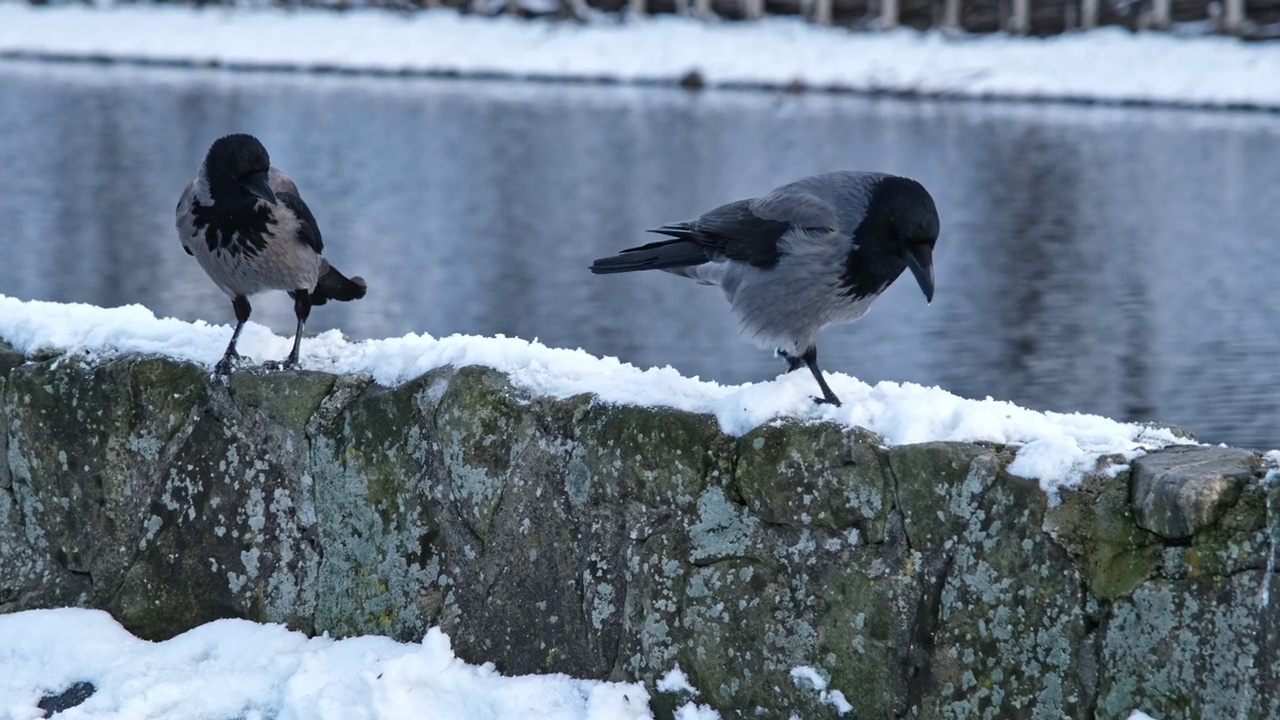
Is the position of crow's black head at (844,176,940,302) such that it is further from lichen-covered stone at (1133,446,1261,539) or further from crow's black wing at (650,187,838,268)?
lichen-covered stone at (1133,446,1261,539)

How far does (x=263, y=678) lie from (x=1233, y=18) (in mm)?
27755

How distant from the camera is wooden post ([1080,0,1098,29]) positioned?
99.9 ft

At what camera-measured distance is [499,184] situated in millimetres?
19547

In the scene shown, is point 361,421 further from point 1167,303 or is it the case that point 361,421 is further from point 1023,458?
point 1167,303

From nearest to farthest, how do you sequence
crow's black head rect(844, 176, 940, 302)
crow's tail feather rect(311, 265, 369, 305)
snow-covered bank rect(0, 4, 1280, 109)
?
crow's black head rect(844, 176, 940, 302)
crow's tail feather rect(311, 265, 369, 305)
snow-covered bank rect(0, 4, 1280, 109)

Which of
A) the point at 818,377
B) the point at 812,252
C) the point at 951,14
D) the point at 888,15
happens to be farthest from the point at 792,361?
the point at 888,15

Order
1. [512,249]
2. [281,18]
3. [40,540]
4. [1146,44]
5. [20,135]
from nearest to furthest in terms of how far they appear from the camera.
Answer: [40,540], [512,249], [20,135], [1146,44], [281,18]

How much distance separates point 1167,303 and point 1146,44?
56.2 ft

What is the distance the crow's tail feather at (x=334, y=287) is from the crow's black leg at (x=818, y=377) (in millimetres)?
1972

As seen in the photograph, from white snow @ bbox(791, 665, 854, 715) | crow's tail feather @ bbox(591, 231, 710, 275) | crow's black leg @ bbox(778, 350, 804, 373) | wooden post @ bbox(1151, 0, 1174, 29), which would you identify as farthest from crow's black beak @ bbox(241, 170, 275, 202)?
wooden post @ bbox(1151, 0, 1174, 29)

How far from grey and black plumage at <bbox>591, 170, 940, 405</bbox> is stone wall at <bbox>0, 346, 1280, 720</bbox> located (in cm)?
54

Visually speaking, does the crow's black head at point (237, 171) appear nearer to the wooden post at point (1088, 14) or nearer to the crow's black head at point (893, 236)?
the crow's black head at point (893, 236)

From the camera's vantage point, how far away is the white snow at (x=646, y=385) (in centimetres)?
→ 436

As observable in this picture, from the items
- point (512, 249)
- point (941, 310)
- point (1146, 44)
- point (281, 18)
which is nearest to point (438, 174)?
point (512, 249)
